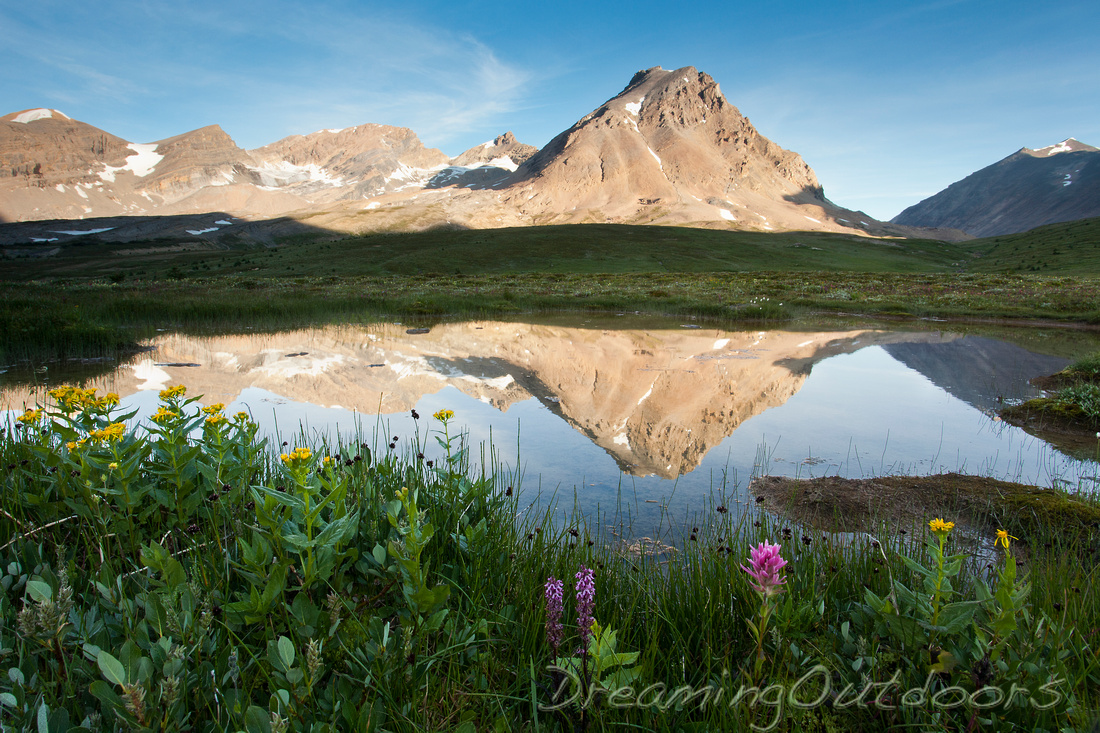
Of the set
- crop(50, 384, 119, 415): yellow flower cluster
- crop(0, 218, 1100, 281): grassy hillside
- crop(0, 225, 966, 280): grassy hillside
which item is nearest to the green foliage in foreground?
crop(50, 384, 119, 415): yellow flower cluster

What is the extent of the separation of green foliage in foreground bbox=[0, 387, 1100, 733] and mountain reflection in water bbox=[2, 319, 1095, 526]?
1.76 metres

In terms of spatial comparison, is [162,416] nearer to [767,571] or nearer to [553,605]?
[553,605]

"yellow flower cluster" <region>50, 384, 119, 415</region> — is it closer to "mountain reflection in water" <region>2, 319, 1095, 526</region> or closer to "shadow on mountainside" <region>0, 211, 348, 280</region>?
"mountain reflection in water" <region>2, 319, 1095, 526</region>

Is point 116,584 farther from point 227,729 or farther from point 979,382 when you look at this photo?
point 979,382

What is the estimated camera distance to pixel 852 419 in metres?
7.73

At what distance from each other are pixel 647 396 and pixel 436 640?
7243 millimetres

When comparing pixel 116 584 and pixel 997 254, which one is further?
pixel 997 254

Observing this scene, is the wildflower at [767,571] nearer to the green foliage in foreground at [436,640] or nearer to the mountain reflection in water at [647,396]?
the green foliage in foreground at [436,640]

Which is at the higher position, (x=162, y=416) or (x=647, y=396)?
(x=162, y=416)

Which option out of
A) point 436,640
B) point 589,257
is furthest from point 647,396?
point 589,257

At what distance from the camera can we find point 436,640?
214 cm

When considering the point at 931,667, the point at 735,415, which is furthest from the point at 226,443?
the point at 735,415

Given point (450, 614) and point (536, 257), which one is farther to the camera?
point (536, 257)

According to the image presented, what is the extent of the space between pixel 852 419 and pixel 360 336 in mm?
12960
